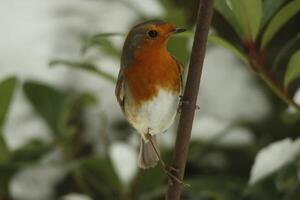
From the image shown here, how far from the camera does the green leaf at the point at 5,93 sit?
1644mm

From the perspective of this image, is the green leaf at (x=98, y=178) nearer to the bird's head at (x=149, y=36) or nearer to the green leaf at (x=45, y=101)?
the green leaf at (x=45, y=101)

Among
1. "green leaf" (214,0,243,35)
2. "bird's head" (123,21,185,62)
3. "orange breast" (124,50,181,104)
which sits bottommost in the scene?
"orange breast" (124,50,181,104)

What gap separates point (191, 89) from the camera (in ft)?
2.87

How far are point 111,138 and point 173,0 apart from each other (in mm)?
613

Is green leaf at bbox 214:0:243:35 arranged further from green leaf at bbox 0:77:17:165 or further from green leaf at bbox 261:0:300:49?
green leaf at bbox 0:77:17:165

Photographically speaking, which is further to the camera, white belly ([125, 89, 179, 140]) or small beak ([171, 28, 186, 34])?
white belly ([125, 89, 179, 140])

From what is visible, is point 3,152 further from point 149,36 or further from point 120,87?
point 149,36

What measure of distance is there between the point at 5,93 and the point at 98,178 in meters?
0.31

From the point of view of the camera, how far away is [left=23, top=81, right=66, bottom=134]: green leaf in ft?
5.94

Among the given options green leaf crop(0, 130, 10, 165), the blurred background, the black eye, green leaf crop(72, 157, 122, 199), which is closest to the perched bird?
the black eye

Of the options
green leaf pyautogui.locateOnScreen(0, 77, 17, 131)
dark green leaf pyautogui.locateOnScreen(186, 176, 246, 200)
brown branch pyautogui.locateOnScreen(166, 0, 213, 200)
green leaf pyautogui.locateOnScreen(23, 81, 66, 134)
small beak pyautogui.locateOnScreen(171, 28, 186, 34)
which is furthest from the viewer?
green leaf pyautogui.locateOnScreen(23, 81, 66, 134)

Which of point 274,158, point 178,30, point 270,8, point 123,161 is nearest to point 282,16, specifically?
point 270,8

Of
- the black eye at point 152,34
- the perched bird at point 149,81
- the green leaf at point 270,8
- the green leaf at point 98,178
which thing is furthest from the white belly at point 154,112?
the green leaf at point 98,178

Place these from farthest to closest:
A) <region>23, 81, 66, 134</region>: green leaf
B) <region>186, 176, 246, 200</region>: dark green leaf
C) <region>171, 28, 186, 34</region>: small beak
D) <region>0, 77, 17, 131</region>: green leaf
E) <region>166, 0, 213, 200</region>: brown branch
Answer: <region>23, 81, 66, 134</region>: green leaf, <region>0, 77, 17, 131</region>: green leaf, <region>186, 176, 246, 200</region>: dark green leaf, <region>171, 28, 186, 34</region>: small beak, <region>166, 0, 213, 200</region>: brown branch
